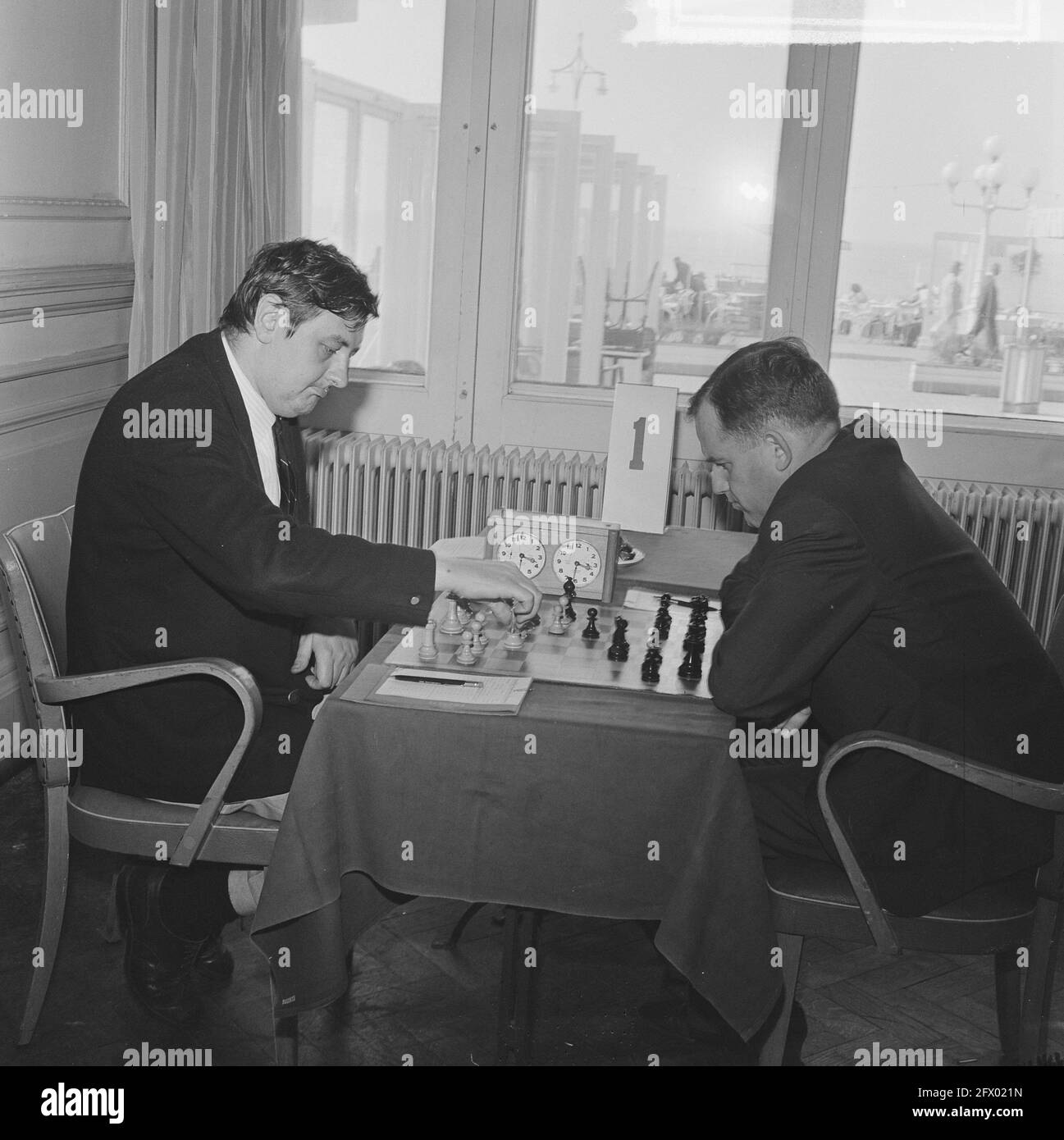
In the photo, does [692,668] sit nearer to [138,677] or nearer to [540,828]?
[540,828]

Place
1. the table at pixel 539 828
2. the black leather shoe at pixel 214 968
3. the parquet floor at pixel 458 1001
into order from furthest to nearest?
the black leather shoe at pixel 214 968 < the parquet floor at pixel 458 1001 < the table at pixel 539 828

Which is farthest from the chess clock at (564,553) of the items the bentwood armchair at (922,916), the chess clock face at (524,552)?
the bentwood armchair at (922,916)

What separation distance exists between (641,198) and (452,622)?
2379mm

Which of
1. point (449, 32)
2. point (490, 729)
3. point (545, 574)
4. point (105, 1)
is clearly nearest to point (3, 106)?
point (105, 1)

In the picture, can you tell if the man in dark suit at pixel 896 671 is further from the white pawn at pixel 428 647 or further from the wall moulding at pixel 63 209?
the wall moulding at pixel 63 209

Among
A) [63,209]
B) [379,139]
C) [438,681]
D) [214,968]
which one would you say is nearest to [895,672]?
[438,681]

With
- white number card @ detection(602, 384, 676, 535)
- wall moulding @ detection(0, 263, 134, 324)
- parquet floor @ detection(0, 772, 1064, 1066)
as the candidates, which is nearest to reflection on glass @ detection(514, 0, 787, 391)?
white number card @ detection(602, 384, 676, 535)

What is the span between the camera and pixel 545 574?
2.43 meters

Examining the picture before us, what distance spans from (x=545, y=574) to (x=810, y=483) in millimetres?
696

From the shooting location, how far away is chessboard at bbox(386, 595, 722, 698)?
1906mm

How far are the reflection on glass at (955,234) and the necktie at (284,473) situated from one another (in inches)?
87.1

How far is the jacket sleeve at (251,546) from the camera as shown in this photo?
196 centimetres

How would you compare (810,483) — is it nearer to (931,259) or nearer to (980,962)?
(980,962)

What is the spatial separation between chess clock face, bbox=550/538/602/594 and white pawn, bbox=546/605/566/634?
0.59 ft
